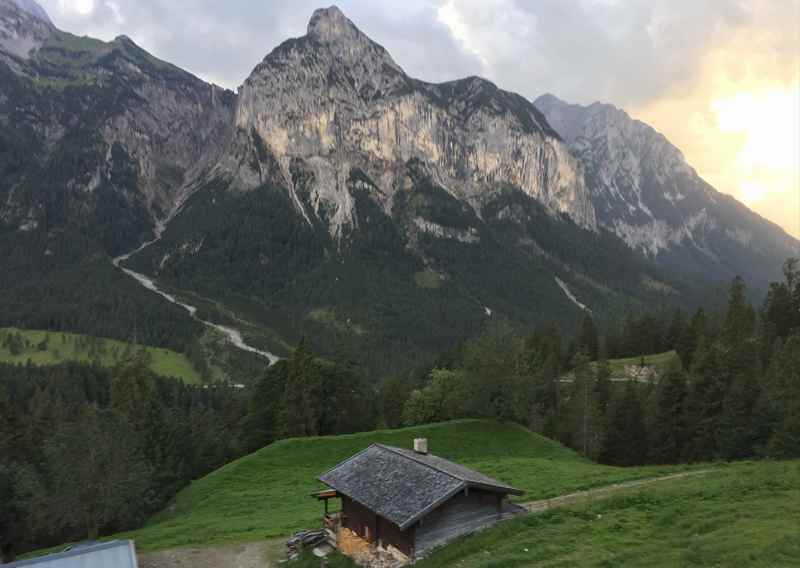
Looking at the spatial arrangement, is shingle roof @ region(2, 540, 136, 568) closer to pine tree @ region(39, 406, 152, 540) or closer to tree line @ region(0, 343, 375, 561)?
pine tree @ region(39, 406, 152, 540)

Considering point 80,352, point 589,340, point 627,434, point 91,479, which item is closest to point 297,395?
point 91,479

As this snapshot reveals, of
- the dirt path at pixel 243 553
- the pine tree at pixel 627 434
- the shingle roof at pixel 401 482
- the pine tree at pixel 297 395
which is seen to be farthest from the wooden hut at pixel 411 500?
the pine tree at pixel 627 434

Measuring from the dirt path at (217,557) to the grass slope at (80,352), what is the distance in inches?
4961

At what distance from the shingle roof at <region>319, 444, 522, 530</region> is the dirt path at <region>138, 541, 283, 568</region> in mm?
5461

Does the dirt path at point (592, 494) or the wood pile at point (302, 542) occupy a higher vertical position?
the dirt path at point (592, 494)

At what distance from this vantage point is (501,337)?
64625 mm

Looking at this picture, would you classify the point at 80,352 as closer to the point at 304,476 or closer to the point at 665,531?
the point at 304,476

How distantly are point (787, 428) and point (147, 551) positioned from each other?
4309cm

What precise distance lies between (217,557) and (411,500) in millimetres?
12919

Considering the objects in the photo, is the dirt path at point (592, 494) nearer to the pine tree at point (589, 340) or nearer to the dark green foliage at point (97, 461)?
the dark green foliage at point (97, 461)

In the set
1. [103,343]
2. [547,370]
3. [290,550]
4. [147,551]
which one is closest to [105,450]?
[147,551]

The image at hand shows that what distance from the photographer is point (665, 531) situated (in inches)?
960

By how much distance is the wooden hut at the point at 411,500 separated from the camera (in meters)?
27.3

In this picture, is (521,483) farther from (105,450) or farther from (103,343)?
(103,343)
